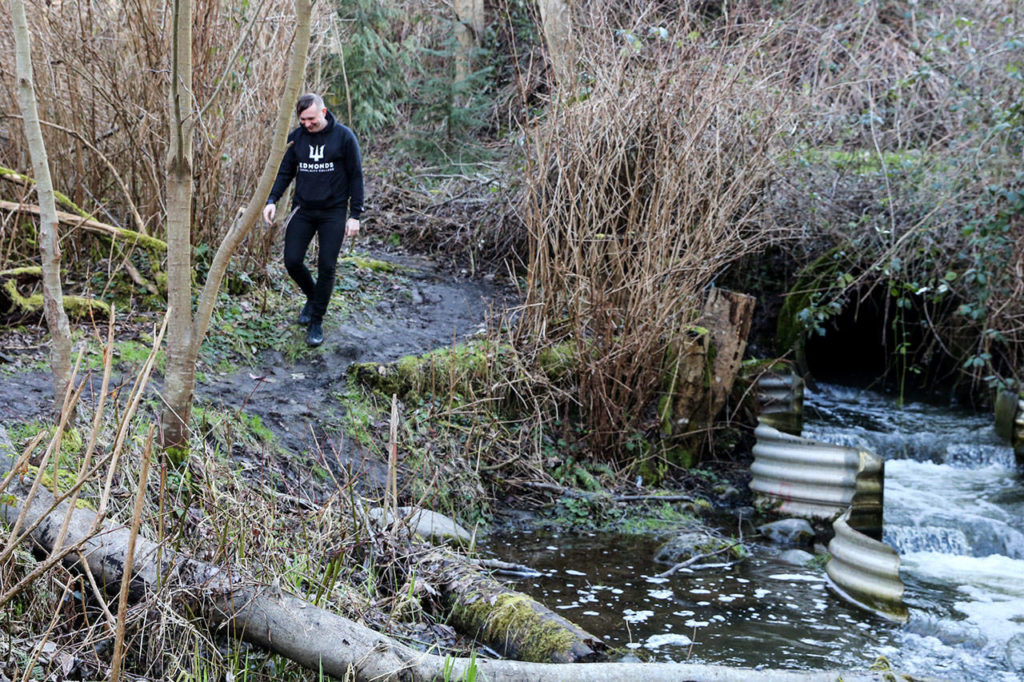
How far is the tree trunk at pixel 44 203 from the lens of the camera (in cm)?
412

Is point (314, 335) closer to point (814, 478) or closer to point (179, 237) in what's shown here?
point (179, 237)

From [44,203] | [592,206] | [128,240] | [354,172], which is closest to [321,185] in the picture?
[354,172]

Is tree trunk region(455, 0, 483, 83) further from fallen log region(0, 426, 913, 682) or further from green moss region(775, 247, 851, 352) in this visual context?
fallen log region(0, 426, 913, 682)

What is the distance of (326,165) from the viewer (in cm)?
703

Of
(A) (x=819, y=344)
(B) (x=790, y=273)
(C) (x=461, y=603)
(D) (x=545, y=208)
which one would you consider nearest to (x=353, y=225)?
(D) (x=545, y=208)

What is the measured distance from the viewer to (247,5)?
771cm

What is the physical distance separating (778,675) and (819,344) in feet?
28.1

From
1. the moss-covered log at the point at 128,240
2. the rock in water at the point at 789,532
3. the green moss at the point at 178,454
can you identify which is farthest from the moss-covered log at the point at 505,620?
the moss-covered log at the point at 128,240

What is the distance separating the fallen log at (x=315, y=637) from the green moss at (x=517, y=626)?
716mm

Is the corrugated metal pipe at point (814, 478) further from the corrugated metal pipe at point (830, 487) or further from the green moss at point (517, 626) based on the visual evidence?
the green moss at point (517, 626)

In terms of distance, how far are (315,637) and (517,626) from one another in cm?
116

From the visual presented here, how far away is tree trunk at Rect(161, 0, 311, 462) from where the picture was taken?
3.97 meters

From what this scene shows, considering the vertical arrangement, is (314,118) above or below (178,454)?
above

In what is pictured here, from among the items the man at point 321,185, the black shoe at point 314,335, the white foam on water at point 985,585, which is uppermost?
the man at point 321,185
